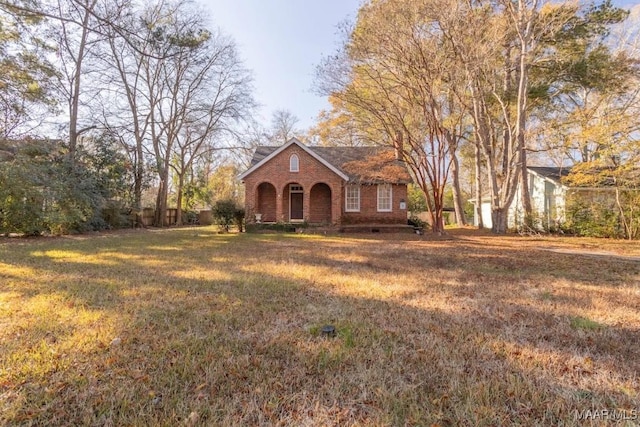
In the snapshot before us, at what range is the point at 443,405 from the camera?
6.81 feet

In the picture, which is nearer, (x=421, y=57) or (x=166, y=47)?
(x=166, y=47)

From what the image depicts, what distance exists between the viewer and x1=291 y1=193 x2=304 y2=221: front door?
747 inches

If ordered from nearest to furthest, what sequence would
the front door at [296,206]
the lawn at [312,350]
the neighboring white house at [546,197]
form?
the lawn at [312,350]
the neighboring white house at [546,197]
the front door at [296,206]

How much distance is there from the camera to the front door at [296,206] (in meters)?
19.0

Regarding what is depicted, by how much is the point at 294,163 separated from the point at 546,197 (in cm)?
1710

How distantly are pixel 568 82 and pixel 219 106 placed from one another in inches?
880

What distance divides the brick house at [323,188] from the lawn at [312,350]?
38.2ft

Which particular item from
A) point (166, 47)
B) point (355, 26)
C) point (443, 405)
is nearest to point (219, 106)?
point (355, 26)

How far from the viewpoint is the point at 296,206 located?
19.0 metres

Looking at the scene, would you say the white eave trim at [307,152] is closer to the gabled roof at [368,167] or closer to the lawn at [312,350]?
the gabled roof at [368,167]

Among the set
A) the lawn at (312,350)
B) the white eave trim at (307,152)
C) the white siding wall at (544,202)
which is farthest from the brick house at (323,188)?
the lawn at (312,350)

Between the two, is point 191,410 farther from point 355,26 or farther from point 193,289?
point 355,26

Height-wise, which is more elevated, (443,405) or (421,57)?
(421,57)

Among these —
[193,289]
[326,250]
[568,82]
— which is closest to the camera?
[193,289]
